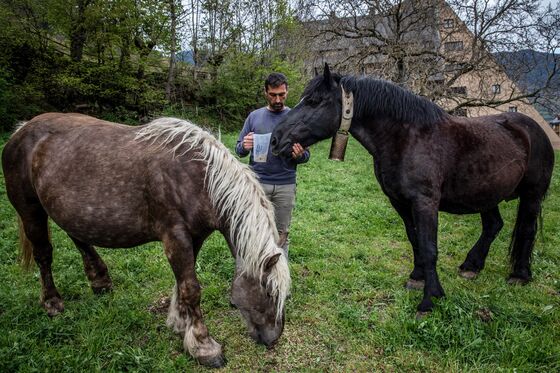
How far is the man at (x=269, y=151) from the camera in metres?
3.57

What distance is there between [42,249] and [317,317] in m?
2.75

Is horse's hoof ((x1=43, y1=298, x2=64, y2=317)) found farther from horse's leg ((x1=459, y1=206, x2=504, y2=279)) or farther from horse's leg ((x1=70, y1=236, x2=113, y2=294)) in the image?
horse's leg ((x1=459, y1=206, x2=504, y2=279))

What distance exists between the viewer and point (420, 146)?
3402mm

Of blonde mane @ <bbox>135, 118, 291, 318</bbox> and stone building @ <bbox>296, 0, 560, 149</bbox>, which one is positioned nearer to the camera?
blonde mane @ <bbox>135, 118, 291, 318</bbox>

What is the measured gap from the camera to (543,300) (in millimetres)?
3666

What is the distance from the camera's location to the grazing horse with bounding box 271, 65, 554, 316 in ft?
10.9

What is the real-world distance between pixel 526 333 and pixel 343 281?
1.78m

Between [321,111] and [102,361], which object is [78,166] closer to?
[102,361]

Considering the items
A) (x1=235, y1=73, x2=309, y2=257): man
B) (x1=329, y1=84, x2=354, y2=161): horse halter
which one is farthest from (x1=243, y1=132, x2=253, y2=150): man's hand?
(x1=329, y1=84, x2=354, y2=161): horse halter

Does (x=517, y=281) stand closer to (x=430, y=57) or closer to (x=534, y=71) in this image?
(x=430, y=57)

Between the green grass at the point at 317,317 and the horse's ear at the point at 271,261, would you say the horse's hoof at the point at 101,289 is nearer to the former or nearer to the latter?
the green grass at the point at 317,317

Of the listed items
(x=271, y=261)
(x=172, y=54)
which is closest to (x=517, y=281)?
(x=271, y=261)

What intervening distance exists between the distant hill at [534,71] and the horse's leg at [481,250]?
36.5 ft

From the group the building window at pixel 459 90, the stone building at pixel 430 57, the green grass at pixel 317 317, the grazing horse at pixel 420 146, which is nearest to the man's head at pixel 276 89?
the grazing horse at pixel 420 146
